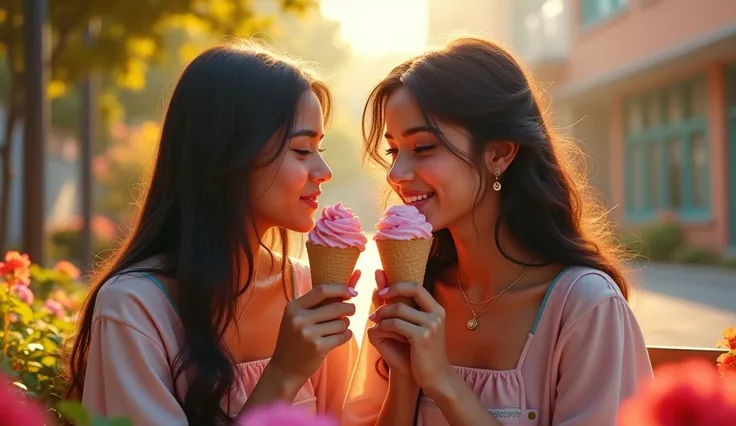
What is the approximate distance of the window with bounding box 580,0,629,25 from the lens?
28469 millimetres

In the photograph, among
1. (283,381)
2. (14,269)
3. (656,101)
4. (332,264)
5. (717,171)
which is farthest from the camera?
(656,101)

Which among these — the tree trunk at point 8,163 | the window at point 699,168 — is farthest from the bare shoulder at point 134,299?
the window at point 699,168

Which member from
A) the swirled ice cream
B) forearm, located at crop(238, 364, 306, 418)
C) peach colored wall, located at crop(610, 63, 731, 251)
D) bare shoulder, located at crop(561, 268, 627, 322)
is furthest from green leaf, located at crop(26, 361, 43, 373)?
peach colored wall, located at crop(610, 63, 731, 251)

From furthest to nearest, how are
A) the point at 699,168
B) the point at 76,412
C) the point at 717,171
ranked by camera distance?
1. the point at 699,168
2. the point at 717,171
3. the point at 76,412

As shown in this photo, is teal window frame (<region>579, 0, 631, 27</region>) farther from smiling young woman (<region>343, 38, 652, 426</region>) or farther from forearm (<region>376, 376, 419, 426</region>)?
forearm (<region>376, 376, 419, 426</region>)

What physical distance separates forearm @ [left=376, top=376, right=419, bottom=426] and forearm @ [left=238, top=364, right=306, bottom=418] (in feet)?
1.27

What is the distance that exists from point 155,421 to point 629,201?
27.7m

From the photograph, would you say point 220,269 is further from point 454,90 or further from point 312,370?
point 454,90

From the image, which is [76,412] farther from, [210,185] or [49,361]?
[49,361]

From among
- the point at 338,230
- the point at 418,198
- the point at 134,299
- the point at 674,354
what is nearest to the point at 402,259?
the point at 338,230

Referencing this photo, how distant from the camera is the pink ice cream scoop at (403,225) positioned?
2.88m

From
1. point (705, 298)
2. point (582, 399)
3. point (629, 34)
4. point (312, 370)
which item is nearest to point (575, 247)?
point (582, 399)

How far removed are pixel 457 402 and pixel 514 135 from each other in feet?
3.22

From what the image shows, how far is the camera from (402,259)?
2.86 meters
